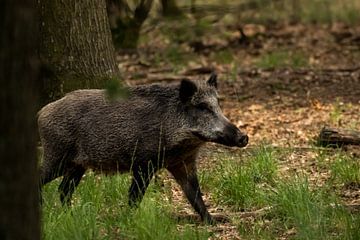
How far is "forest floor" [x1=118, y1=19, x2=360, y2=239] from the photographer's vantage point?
25.7ft

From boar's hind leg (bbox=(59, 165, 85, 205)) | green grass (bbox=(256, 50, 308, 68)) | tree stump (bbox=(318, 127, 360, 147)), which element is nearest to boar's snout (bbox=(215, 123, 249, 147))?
boar's hind leg (bbox=(59, 165, 85, 205))

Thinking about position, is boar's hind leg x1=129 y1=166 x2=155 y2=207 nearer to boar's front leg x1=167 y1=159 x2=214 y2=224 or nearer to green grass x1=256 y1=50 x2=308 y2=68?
boar's front leg x1=167 y1=159 x2=214 y2=224

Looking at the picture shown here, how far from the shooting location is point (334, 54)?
14.3 metres

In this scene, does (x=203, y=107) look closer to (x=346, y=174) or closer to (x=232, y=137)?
(x=232, y=137)

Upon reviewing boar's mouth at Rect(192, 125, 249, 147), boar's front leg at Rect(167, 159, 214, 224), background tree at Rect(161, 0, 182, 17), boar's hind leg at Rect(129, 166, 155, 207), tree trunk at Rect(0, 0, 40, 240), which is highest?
tree trunk at Rect(0, 0, 40, 240)

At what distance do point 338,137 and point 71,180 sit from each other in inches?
116

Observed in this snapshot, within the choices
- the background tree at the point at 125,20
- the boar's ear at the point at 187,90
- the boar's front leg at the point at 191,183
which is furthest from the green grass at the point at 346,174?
the background tree at the point at 125,20

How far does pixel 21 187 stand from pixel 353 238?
2.17 metres

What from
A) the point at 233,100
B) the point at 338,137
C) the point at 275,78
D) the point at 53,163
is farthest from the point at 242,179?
the point at 275,78

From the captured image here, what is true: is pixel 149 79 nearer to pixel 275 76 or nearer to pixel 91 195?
pixel 275 76

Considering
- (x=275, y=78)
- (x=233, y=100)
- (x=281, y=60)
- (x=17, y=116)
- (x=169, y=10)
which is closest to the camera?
(x=17, y=116)

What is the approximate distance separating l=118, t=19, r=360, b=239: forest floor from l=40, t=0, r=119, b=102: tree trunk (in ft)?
4.30

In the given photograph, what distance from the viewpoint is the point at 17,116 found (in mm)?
3266

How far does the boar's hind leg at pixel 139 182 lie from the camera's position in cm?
593
